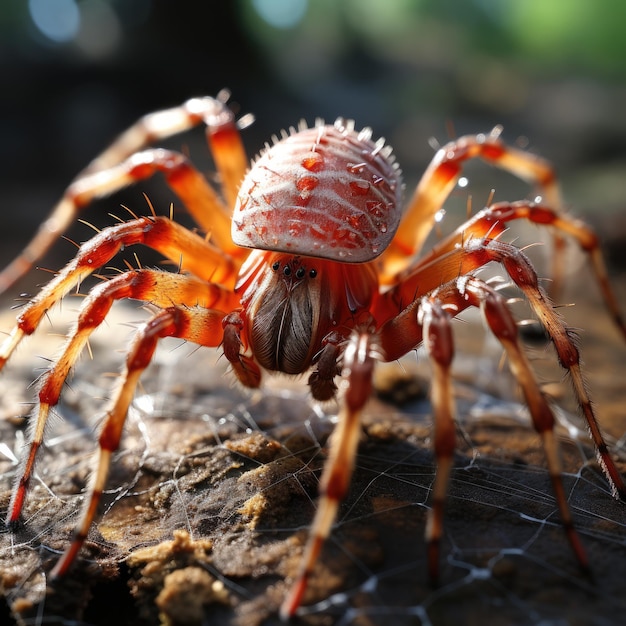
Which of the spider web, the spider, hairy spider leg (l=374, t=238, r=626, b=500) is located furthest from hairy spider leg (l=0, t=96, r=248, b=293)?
hairy spider leg (l=374, t=238, r=626, b=500)

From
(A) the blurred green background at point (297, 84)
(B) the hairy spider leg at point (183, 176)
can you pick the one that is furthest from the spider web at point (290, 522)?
(A) the blurred green background at point (297, 84)

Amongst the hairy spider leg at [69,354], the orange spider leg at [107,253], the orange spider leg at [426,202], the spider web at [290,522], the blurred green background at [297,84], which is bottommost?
the spider web at [290,522]

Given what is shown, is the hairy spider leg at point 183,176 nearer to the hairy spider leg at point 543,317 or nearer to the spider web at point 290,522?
the spider web at point 290,522

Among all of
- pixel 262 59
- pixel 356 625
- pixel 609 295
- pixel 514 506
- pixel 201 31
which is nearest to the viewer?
pixel 356 625

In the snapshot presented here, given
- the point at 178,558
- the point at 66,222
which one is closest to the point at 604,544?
the point at 178,558

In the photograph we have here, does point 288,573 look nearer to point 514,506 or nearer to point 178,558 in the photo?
point 178,558

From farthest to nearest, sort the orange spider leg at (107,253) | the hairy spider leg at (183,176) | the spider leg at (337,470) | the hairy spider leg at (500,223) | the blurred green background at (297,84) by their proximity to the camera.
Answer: the blurred green background at (297,84)
the hairy spider leg at (183,176)
the hairy spider leg at (500,223)
the orange spider leg at (107,253)
the spider leg at (337,470)
